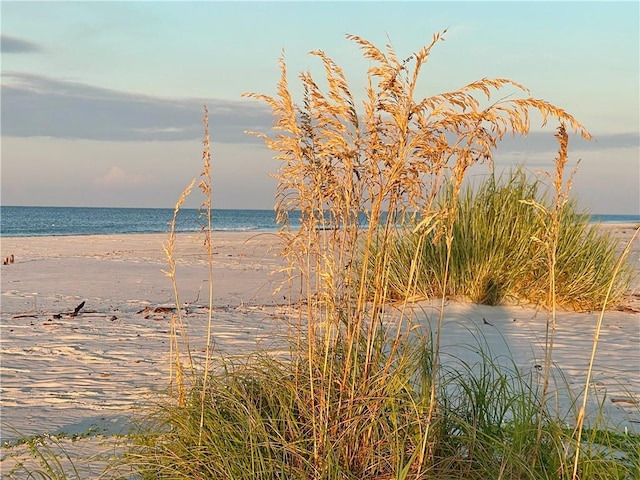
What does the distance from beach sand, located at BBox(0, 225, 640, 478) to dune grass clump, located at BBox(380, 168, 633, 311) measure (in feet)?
0.91

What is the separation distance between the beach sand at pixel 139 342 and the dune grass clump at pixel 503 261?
0.28 meters

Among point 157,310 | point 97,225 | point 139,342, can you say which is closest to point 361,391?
point 139,342

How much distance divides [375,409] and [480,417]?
0.70 meters

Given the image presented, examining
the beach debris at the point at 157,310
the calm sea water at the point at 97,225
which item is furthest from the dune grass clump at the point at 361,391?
the calm sea water at the point at 97,225

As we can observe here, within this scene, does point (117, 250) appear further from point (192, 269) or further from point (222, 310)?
point (222, 310)

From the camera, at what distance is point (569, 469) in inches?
120

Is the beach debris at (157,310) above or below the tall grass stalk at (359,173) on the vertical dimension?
below

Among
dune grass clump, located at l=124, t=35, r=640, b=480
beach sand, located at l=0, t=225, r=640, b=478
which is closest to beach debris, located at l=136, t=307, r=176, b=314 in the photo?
→ beach sand, located at l=0, t=225, r=640, b=478

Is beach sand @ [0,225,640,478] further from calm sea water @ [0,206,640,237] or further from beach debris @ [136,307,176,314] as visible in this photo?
calm sea water @ [0,206,640,237]

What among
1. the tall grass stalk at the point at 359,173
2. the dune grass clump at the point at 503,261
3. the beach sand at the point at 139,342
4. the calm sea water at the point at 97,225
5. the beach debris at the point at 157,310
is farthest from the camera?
the calm sea water at the point at 97,225

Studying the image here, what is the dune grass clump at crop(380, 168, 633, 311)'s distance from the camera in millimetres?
8992

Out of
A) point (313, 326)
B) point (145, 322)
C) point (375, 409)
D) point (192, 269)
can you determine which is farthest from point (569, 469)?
point (192, 269)

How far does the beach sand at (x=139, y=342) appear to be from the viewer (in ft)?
16.5

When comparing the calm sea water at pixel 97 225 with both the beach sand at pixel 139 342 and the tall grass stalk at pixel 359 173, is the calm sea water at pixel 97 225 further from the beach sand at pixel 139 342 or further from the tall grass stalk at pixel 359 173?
the tall grass stalk at pixel 359 173
